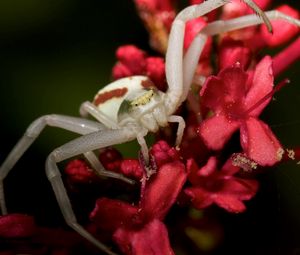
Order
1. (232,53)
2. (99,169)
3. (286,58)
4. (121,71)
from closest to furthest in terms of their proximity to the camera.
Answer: (99,169)
(232,53)
(286,58)
(121,71)

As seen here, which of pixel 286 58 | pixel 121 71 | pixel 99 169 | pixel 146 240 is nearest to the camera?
pixel 146 240

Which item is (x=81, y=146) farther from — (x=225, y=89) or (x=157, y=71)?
(x=225, y=89)

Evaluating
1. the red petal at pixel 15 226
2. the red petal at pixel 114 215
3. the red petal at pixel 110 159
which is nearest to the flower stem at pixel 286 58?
the red petal at pixel 110 159

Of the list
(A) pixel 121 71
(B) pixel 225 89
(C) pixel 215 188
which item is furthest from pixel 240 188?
(A) pixel 121 71

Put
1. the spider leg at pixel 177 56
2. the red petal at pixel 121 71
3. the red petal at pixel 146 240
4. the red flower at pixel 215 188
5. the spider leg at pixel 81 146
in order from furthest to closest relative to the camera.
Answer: the red petal at pixel 121 71 → the spider leg at pixel 177 56 → the spider leg at pixel 81 146 → the red flower at pixel 215 188 → the red petal at pixel 146 240

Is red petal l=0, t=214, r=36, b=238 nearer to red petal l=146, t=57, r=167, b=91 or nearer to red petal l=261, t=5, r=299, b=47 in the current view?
red petal l=146, t=57, r=167, b=91

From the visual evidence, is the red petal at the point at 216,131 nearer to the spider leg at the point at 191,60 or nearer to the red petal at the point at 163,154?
the red petal at the point at 163,154

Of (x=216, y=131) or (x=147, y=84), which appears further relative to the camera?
(x=147, y=84)
